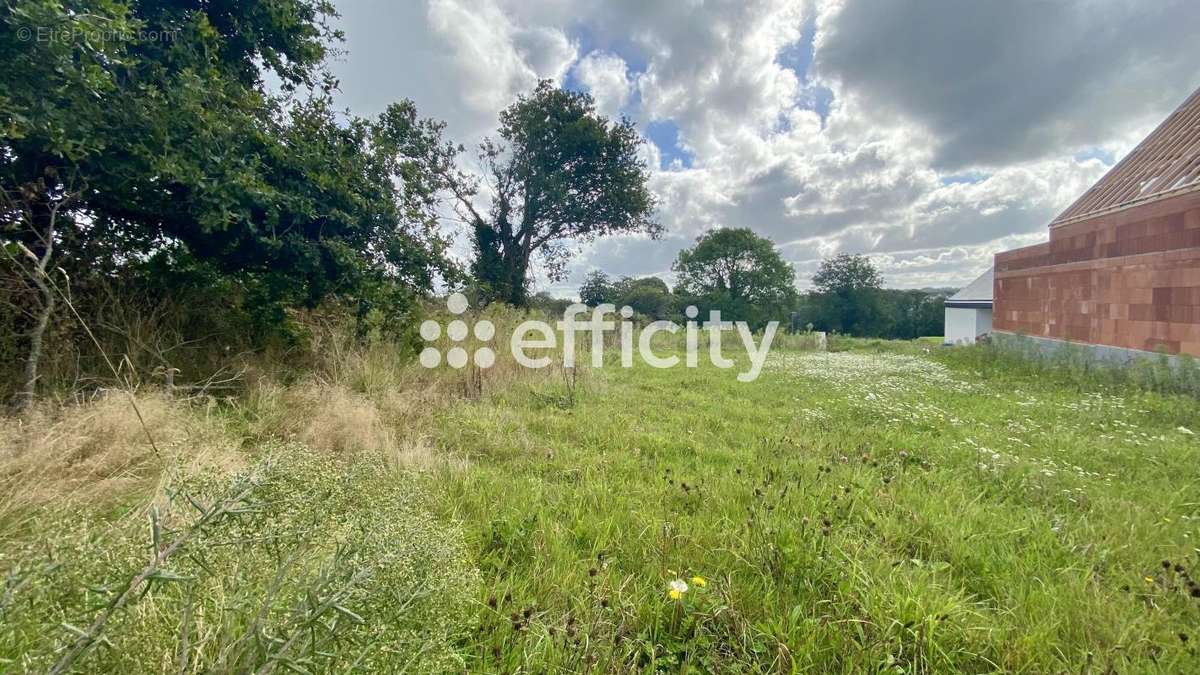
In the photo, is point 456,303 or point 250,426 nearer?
point 250,426

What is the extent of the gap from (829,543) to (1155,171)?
1096cm

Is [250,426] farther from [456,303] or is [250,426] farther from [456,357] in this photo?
[456,303]

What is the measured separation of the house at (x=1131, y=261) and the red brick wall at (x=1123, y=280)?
0.02 meters

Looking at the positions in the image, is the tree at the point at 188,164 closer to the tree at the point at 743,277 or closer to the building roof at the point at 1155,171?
the building roof at the point at 1155,171

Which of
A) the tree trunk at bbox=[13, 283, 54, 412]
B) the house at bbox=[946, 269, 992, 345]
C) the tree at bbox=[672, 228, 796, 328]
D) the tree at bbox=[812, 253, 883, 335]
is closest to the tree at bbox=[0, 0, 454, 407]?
the tree trunk at bbox=[13, 283, 54, 412]

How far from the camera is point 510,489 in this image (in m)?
2.39

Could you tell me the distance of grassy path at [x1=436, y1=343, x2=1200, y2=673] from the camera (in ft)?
4.35

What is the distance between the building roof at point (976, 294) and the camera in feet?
65.3

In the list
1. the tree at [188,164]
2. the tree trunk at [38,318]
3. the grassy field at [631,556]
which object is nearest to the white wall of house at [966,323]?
the grassy field at [631,556]

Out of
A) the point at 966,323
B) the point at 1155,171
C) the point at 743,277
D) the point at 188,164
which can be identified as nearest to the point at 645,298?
the point at 743,277

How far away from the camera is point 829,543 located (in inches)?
70.4

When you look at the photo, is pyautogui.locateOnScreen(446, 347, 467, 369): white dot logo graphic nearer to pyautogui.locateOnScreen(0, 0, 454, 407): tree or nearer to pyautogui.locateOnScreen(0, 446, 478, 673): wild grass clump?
pyautogui.locateOnScreen(0, 0, 454, 407): tree

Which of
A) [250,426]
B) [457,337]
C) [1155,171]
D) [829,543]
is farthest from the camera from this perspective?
[1155,171]

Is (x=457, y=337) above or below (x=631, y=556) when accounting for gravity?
above
